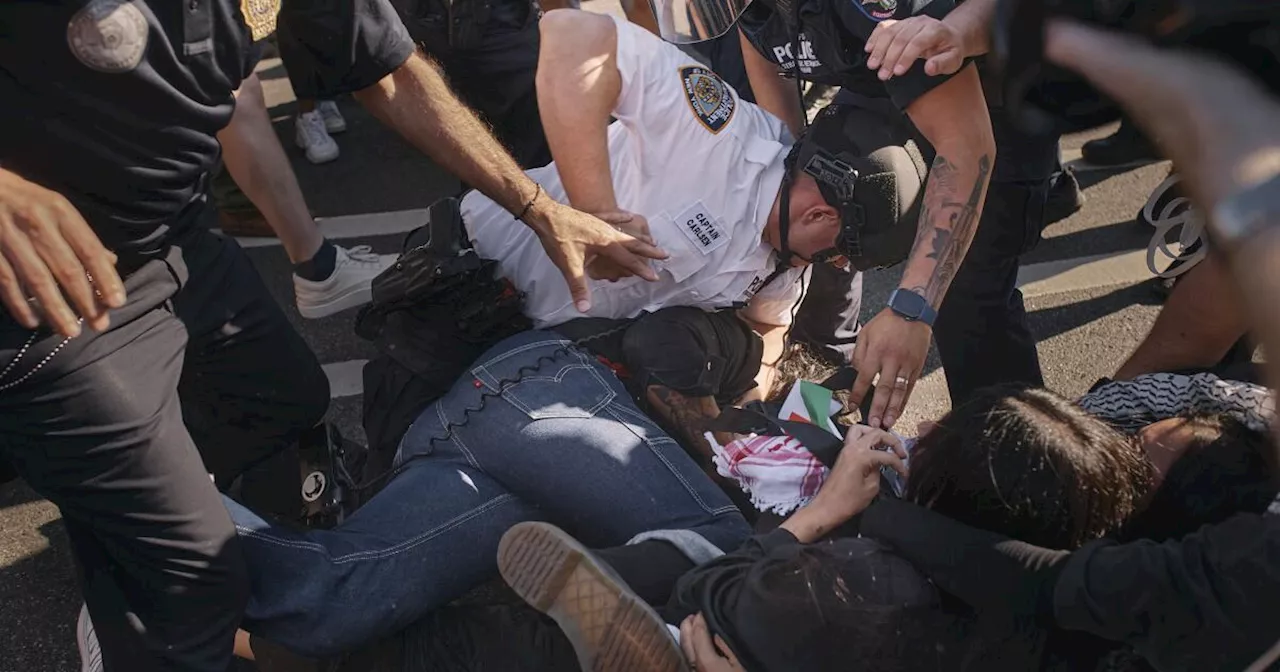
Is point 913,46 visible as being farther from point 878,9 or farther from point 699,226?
point 699,226

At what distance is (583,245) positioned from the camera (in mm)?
1951

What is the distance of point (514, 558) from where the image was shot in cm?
162

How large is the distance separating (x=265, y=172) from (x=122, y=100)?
148 centimetres

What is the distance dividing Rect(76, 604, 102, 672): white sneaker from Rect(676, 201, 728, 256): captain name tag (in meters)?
1.35

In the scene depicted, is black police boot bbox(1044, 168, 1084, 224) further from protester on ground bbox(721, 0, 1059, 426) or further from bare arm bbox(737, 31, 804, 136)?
bare arm bbox(737, 31, 804, 136)

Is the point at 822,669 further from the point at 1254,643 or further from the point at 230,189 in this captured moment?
the point at 230,189

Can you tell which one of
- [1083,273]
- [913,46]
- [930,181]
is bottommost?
[1083,273]

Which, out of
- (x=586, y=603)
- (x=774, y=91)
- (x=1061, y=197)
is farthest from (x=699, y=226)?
(x=1061, y=197)

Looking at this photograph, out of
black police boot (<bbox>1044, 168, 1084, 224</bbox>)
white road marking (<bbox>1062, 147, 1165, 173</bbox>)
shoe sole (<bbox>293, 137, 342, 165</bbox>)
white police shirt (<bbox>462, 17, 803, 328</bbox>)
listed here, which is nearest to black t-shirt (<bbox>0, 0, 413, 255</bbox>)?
white police shirt (<bbox>462, 17, 803, 328</bbox>)

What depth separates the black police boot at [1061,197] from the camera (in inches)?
136

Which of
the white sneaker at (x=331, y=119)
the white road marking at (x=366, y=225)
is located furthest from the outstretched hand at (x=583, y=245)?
the white sneaker at (x=331, y=119)

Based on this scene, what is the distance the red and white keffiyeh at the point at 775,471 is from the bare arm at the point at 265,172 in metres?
1.61

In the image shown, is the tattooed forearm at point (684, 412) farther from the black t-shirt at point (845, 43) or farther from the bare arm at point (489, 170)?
the black t-shirt at point (845, 43)

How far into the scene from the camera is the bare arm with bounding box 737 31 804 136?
97.1 inches
